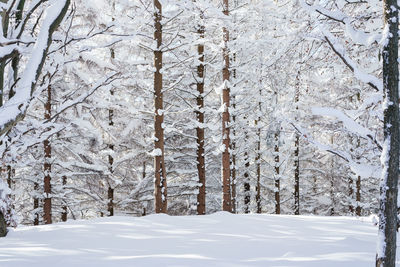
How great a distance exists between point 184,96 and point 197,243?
12.0 m

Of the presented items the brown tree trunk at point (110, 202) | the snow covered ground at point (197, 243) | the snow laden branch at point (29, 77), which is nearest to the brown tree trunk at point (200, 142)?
the brown tree trunk at point (110, 202)

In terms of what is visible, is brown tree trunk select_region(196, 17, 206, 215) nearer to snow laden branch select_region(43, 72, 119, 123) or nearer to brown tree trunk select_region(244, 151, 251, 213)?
brown tree trunk select_region(244, 151, 251, 213)

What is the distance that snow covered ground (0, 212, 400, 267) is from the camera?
14.6 feet

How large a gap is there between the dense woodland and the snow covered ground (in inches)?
33.1

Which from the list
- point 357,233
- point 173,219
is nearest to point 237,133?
point 173,219

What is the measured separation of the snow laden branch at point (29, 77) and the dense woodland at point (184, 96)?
0.01 metres

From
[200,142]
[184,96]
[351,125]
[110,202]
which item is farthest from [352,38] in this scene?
[110,202]

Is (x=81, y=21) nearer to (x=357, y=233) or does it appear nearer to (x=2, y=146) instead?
(x=2, y=146)

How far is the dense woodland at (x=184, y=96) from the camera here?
425 centimetres

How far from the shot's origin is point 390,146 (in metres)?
3.86

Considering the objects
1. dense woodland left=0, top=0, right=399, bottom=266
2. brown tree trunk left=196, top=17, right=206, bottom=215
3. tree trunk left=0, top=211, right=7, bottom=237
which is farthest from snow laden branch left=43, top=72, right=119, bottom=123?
brown tree trunk left=196, top=17, right=206, bottom=215

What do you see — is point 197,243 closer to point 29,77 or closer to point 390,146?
point 390,146

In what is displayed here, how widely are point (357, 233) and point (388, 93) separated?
3.33 m

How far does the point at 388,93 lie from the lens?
12.7ft
